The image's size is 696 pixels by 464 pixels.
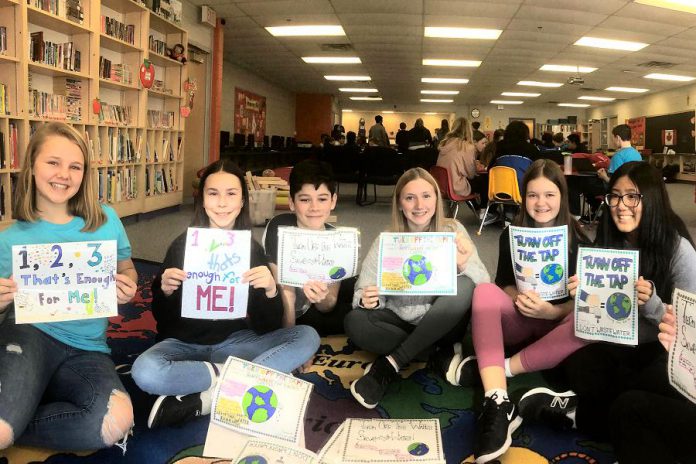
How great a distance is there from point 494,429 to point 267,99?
1353cm

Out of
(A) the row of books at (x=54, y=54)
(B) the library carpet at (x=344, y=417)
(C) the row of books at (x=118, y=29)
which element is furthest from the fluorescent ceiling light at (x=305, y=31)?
(B) the library carpet at (x=344, y=417)

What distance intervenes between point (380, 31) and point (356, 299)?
7.00 m

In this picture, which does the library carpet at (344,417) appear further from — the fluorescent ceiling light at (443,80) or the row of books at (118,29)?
the fluorescent ceiling light at (443,80)

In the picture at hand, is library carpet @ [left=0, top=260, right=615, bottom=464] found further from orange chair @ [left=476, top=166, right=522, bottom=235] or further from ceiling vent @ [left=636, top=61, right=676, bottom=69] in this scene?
ceiling vent @ [left=636, top=61, right=676, bottom=69]

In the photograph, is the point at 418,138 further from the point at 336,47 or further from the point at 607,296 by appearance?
the point at 607,296

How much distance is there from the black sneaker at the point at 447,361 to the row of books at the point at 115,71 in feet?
14.4

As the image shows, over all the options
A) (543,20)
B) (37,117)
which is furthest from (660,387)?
(543,20)

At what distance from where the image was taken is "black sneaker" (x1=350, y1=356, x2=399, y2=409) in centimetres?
179

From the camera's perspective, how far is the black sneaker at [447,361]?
204 centimetres

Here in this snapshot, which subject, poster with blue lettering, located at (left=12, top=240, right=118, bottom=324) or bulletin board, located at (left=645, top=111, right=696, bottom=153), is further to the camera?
bulletin board, located at (left=645, top=111, right=696, bottom=153)

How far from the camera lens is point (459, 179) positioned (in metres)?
5.97

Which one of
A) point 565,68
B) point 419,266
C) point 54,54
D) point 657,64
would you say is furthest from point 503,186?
point 657,64

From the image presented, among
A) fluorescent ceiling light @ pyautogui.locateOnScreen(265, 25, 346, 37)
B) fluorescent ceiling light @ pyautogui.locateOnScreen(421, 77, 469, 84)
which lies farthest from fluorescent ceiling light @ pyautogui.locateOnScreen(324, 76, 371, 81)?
fluorescent ceiling light @ pyautogui.locateOnScreen(265, 25, 346, 37)

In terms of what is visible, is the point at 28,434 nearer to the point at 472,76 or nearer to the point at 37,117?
the point at 37,117
